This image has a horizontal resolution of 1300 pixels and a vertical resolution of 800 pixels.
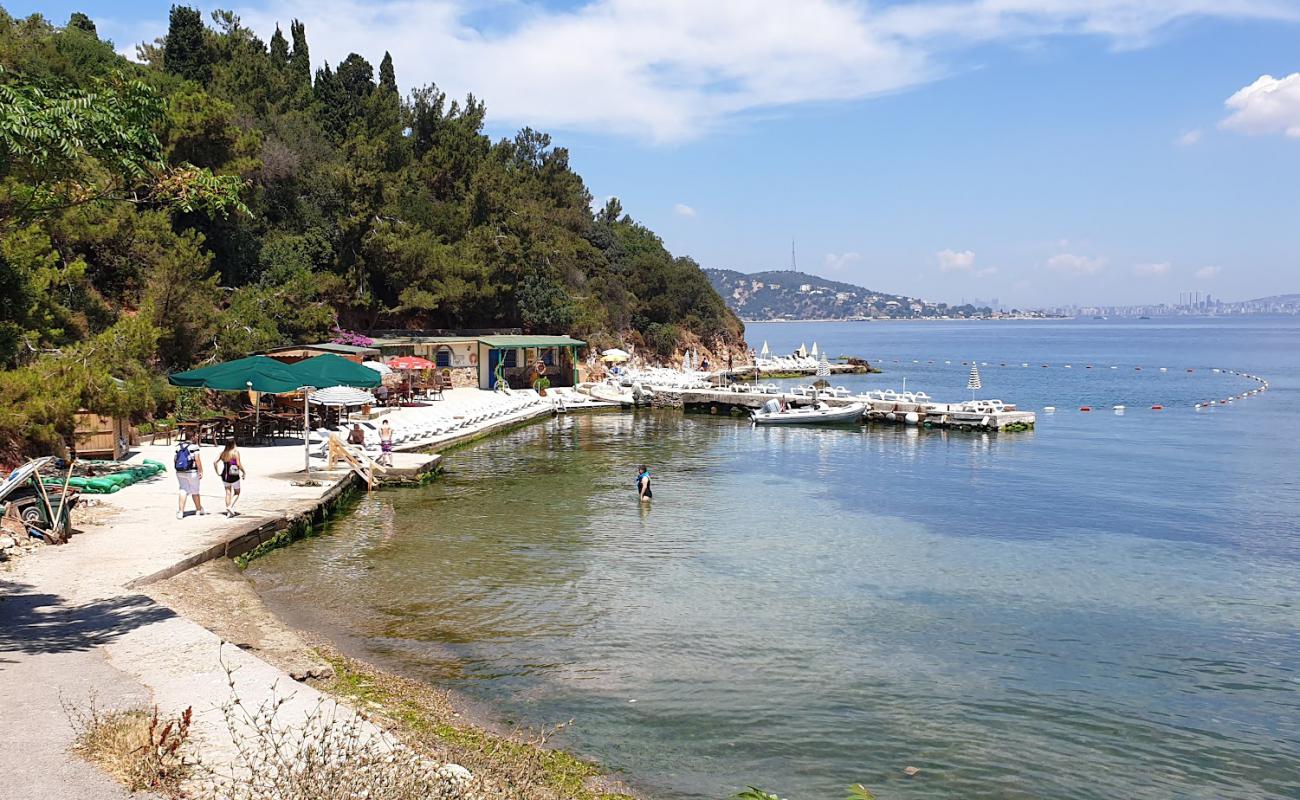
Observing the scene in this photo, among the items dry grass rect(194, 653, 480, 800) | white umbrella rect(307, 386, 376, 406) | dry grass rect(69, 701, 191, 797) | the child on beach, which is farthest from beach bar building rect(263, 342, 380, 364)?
dry grass rect(194, 653, 480, 800)

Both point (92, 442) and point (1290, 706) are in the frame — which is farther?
point (92, 442)

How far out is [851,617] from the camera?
14914 mm

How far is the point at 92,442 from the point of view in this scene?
70.3 ft

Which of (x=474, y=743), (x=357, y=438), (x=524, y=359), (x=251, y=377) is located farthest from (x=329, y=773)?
(x=524, y=359)

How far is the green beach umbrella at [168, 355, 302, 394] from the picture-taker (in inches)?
880

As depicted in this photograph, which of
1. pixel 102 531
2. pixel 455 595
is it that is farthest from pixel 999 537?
pixel 102 531

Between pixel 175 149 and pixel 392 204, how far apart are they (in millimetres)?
15861

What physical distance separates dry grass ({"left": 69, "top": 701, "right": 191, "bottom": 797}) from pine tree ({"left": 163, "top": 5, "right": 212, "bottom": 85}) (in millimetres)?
56064

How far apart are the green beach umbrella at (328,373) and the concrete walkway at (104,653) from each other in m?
6.43

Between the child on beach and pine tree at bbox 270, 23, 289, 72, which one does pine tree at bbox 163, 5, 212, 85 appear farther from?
the child on beach

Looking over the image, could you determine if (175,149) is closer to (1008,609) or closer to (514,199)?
(514,199)

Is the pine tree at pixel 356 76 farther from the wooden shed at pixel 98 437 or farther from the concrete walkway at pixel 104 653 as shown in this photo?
the concrete walkway at pixel 104 653

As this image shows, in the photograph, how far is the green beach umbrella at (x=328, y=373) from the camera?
2272 centimetres

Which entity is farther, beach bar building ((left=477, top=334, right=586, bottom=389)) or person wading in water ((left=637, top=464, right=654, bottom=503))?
beach bar building ((left=477, top=334, right=586, bottom=389))
